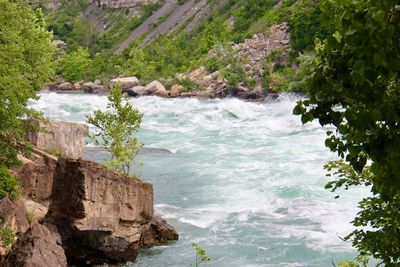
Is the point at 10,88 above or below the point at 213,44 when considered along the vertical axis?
below

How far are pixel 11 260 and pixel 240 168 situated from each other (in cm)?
1716

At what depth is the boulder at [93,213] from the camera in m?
16.2

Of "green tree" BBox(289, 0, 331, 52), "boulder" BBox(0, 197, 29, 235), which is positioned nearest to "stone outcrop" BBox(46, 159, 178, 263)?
"boulder" BBox(0, 197, 29, 235)

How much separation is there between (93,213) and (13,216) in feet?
7.80

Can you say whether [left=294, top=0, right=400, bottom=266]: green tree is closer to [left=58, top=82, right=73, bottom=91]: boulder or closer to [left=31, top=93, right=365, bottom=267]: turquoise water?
[left=31, top=93, right=365, bottom=267]: turquoise water

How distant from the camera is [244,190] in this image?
24984 mm

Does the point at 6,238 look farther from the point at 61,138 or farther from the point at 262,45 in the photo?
the point at 262,45

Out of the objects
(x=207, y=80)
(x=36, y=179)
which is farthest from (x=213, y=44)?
(x=36, y=179)

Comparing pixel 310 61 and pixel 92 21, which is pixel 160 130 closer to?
pixel 310 61

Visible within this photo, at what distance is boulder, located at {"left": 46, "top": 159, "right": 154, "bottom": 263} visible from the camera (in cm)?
1625

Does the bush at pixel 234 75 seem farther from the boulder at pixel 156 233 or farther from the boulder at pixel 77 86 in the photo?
the boulder at pixel 156 233

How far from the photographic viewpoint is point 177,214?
2188 cm

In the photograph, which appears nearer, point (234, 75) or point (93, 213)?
point (93, 213)

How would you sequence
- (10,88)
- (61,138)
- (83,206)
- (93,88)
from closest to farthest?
(10,88) < (83,206) < (61,138) < (93,88)
